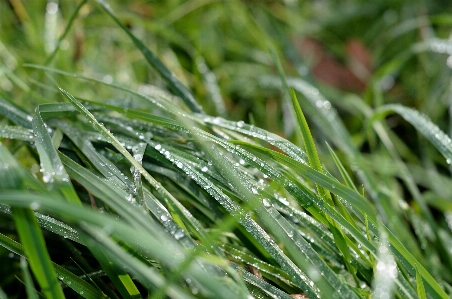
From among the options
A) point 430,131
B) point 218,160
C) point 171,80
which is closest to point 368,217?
point 218,160

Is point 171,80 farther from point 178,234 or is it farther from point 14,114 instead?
point 178,234

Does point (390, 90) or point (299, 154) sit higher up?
point (390, 90)

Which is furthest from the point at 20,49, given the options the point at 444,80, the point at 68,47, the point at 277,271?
the point at 444,80

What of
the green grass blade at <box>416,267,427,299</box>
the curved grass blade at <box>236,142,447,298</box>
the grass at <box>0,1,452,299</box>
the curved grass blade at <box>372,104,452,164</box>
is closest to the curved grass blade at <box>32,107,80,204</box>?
the grass at <box>0,1,452,299</box>

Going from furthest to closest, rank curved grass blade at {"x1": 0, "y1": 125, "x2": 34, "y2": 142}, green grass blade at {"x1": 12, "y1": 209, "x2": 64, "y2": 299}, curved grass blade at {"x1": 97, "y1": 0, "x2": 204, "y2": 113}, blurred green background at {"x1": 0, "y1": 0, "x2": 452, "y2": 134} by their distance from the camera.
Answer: blurred green background at {"x1": 0, "y1": 0, "x2": 452, "y2": 134} → curved grass blade at {"x1": 97, "y1": 0, "x2": 204, "y2": 113} → curved grass blade at {"x1": 0, "y1": 125, "x2": 34, "y2": 142} → green grass blade at {"x1": 12, "y1": 209, "x2": 64, "y2": 299}

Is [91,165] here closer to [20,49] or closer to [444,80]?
[20,49]

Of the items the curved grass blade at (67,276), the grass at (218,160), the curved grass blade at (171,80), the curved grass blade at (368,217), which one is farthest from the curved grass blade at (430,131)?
the curved grass blade at (67,276)

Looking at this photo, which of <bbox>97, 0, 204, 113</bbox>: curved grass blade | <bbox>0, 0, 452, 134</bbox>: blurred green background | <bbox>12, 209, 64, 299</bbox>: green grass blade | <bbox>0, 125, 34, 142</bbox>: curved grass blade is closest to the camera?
<bbox>12, 209, 64, 299</bbox>: green grass blade

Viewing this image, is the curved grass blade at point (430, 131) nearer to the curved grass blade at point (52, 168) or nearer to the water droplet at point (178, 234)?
the water droplet at point (178, 234)

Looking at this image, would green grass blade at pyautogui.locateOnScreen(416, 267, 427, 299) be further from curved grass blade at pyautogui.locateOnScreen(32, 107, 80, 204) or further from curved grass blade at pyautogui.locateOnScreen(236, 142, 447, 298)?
curved grass blade at pyautogui.locateOnScreen(32, 107, 80, 204)
